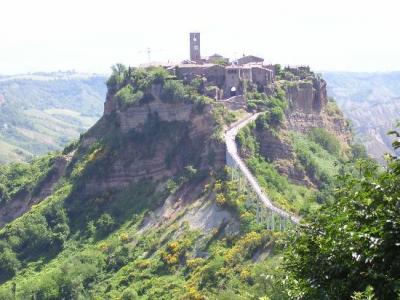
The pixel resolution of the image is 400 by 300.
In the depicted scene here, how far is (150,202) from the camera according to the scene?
7700cm

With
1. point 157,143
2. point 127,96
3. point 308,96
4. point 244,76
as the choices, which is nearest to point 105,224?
point 157,143

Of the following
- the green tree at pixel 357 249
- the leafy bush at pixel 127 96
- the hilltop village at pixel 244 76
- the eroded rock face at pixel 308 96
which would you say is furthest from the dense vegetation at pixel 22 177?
the green tree at pixel 357 249

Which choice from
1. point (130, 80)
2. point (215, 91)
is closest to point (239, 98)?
point (215, 91)

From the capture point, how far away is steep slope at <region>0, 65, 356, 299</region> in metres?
62.9

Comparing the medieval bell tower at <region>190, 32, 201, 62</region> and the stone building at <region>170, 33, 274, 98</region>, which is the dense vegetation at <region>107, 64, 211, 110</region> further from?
the medieval bell tower at <region>190, 32, 201, 62</region>

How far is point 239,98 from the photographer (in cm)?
8500

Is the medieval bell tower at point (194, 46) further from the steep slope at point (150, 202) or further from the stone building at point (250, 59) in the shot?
the steep slope at point (150, 202)

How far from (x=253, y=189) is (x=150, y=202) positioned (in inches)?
606

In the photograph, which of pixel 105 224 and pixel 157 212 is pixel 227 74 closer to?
pixel 157 212

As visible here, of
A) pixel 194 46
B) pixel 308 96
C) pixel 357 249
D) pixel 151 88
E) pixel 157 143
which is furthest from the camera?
pixel 194 46

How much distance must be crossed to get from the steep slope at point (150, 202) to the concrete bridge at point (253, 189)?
839 millimetres

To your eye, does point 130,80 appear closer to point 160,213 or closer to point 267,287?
point 160,213

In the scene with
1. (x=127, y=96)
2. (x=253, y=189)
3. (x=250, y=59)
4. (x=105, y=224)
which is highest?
(x=250, y=59)

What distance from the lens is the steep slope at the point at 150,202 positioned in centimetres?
6291
